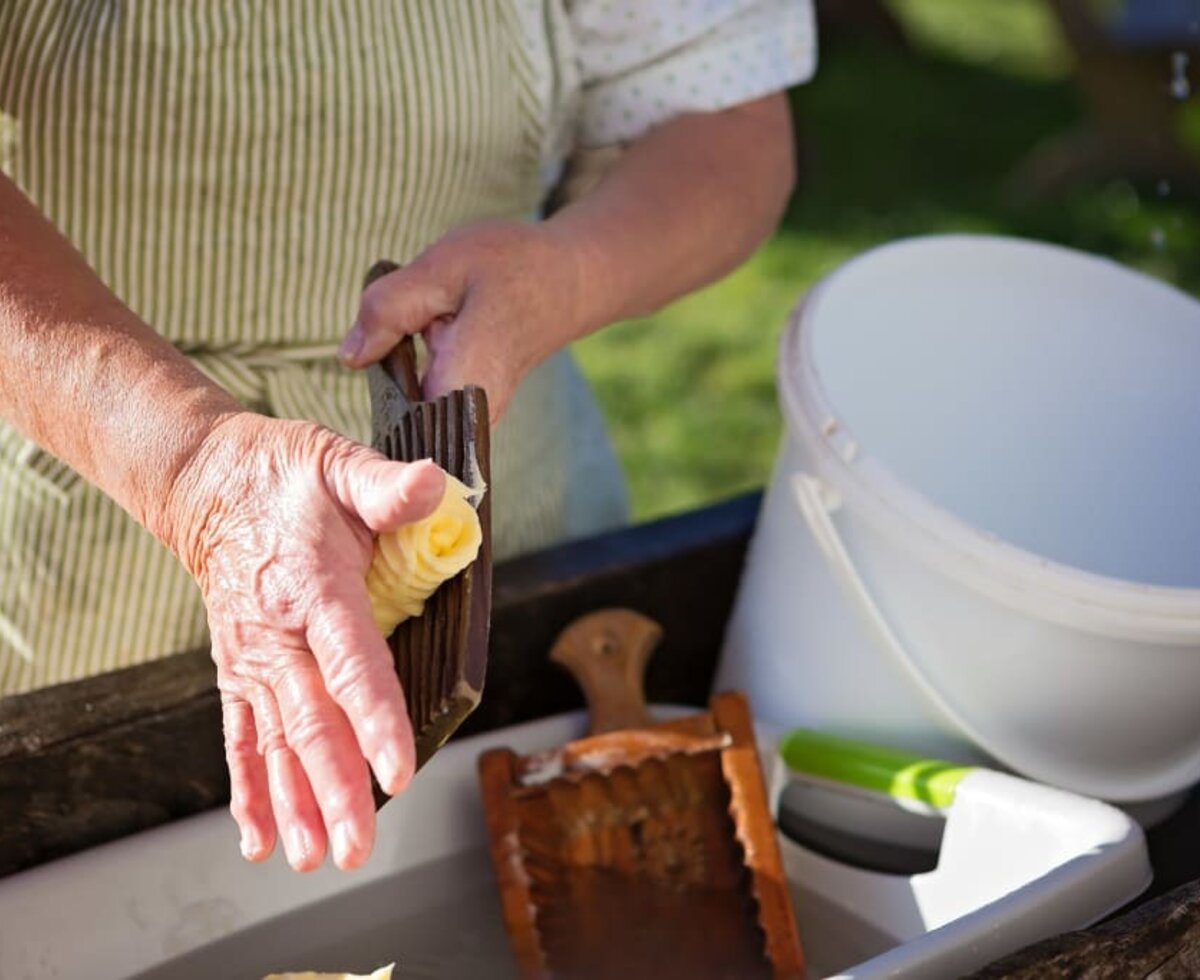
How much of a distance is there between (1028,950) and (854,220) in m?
3.20

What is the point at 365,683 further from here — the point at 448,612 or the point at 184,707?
the point at 184,707

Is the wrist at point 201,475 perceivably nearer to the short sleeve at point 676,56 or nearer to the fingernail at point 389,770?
the fingernail at point 389,770

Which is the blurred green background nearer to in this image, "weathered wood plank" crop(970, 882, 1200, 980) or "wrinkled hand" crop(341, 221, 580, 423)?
"wrinkled hand" crop(341, 221, 580, 423)

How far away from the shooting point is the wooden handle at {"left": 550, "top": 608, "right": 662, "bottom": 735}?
1.42 metres

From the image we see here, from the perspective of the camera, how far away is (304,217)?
1433mm

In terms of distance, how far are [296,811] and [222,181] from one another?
661 mm

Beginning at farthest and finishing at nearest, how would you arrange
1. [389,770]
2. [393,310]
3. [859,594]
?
1. [859,594]
2. [393,310]
3. [389,770]

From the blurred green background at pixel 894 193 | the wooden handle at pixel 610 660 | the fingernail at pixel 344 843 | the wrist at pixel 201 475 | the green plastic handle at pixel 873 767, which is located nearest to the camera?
the fingernail at pixel 344 843

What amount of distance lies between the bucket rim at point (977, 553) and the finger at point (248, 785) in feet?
1.72

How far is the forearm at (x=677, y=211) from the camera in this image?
1.38m

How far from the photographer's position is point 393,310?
3.91 feet

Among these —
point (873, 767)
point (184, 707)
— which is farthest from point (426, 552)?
point (873, 767)

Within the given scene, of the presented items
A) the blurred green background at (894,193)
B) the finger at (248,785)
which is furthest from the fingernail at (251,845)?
the blurred green background at (894,193)

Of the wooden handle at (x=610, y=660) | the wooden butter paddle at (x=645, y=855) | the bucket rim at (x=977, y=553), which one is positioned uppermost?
the bucket rim at (x=977, y=553)
